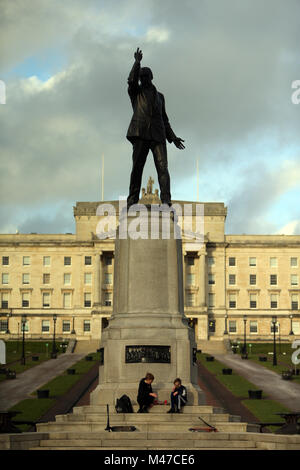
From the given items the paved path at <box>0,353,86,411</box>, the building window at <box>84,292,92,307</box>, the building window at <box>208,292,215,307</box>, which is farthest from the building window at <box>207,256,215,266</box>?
the paved path at <box>0,353,86,411</box>

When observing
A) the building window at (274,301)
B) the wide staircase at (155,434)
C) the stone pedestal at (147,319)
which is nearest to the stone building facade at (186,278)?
the building window at (274,301)

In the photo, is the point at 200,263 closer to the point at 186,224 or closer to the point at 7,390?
the point at 186,224

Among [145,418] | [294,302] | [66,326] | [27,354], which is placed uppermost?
[294,302]

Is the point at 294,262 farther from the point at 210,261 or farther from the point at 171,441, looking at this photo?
the point at 171,441

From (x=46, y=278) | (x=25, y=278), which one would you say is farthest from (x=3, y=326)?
(x=46, y=278)

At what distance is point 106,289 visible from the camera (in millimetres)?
123312

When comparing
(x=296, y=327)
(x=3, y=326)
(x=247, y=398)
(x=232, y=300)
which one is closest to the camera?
(x=247, y=398)

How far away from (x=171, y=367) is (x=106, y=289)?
335 feet

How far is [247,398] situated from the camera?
42938 millimetres

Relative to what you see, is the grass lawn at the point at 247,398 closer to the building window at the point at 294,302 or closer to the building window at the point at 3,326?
the building window at the point at 3,326

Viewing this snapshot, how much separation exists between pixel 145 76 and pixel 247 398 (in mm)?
24646

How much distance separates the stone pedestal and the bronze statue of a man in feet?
3.63
